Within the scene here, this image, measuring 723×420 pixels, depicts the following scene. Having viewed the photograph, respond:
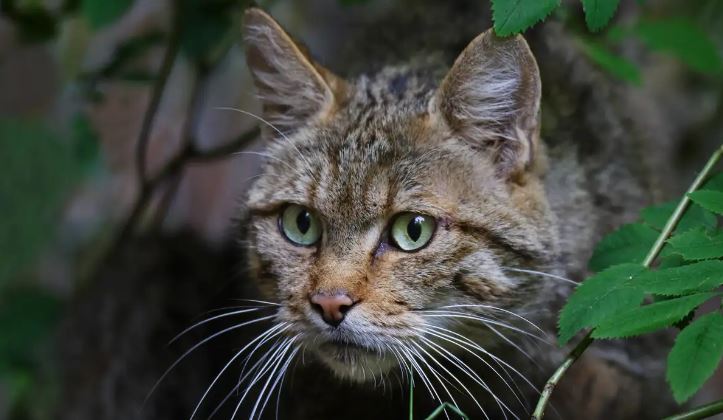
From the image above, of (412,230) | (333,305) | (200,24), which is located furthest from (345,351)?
(200,24)

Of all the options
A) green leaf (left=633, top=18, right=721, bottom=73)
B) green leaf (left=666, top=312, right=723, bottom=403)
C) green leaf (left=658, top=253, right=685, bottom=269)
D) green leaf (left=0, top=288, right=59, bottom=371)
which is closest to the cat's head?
green leaf (left=658, top=253, right=685, bottom=269)

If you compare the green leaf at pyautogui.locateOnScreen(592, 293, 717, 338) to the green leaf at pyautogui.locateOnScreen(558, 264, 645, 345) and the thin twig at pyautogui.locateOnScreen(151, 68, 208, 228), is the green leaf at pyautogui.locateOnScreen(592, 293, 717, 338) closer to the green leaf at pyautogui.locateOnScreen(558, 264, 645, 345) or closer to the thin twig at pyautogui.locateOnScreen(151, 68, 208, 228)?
the green leaf at pyautogui.locateOnScreen(558, 264, 645, 345)

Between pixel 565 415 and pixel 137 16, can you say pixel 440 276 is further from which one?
pixel 137 16

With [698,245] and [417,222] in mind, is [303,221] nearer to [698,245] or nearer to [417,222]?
[417,222]

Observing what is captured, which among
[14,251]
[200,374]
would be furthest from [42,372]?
[14,251]

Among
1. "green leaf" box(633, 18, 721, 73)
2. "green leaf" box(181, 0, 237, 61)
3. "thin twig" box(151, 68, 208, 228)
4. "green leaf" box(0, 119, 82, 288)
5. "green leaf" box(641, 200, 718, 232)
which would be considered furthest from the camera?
"green leaf" box(0, 119, 82, 288)
